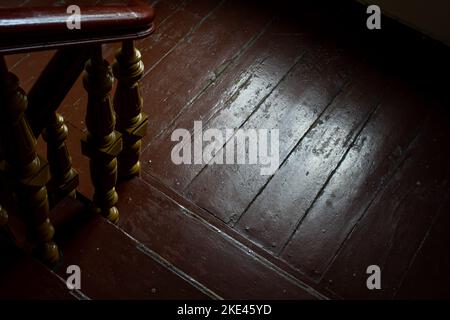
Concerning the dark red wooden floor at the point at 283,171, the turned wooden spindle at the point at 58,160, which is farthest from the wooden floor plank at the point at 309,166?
the turned wooden spindle at the point at 58,160

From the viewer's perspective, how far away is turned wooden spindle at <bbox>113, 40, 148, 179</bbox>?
50.9 inches

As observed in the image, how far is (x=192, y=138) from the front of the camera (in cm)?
202

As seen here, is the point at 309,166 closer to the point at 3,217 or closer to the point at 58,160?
the point at 58,160

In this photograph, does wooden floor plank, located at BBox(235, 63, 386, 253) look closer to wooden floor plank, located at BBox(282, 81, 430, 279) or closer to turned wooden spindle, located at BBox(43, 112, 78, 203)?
wooden floor plank, located at BBox(282, 81, 430, 279)

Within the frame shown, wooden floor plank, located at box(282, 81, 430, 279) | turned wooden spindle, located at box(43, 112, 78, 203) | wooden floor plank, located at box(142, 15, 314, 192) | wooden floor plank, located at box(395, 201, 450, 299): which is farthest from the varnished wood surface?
wooden floor plank, located at box(395, 201, 450, 299)

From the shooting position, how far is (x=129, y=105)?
1.42m

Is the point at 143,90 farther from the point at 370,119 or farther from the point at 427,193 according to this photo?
the point at 427,193

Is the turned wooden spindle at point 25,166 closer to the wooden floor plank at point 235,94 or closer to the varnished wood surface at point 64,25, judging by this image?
the varnished wood surface at point 64,25

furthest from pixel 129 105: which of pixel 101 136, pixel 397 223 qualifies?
pixel 397 223

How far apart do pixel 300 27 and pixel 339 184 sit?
Result: 0.81m

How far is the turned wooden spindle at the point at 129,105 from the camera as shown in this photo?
1293 millimetres

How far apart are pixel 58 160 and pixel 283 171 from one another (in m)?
0.89

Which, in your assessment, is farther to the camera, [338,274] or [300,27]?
[300,27]
